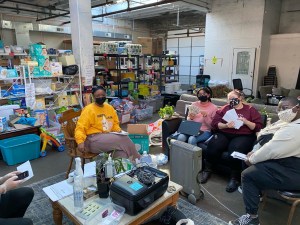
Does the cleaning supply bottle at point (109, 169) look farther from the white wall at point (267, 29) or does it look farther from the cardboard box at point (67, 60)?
the white wall at point (267, 29)

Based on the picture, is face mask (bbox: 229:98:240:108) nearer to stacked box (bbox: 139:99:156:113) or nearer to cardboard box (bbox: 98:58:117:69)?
stacked box (bbox: 139:99:156:113)

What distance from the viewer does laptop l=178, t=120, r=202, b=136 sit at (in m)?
2.95

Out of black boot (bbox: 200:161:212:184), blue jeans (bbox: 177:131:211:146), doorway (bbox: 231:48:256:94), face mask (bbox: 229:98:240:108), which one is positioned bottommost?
black boot (bbox: 200:161:212:184)

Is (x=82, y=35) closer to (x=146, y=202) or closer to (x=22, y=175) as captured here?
(x=22, y=175)

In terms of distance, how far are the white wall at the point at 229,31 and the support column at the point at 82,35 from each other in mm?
4975

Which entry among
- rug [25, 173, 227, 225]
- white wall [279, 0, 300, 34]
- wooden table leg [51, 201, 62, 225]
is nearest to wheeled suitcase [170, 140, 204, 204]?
rug [25, 173, 227, 225]

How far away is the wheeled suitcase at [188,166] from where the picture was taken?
2287mm

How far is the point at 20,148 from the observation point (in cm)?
326

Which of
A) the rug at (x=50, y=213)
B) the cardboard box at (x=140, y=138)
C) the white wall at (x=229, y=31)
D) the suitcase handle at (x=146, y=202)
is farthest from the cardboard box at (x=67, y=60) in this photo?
the white wall at (x=229, y=31)

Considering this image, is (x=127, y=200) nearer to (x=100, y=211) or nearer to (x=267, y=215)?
(x=100, y=211)

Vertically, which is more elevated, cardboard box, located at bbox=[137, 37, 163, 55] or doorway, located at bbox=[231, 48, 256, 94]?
cardboard box, located at bbox=[137, 37, 163, 55]

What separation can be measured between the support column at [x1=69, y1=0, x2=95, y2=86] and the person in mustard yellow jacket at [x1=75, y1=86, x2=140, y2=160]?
1781 millimetres

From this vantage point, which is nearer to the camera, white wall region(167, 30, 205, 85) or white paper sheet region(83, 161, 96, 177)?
white paper sheet region(83, 161, 96, 177)

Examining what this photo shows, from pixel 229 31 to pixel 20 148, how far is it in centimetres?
697
